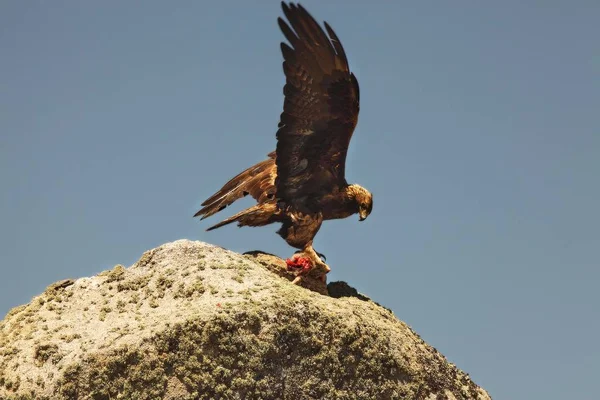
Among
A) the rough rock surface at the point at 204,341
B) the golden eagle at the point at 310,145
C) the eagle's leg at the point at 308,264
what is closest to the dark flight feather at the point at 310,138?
the golden eagle at the point at 310,145

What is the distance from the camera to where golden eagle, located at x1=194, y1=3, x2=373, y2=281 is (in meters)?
9.77

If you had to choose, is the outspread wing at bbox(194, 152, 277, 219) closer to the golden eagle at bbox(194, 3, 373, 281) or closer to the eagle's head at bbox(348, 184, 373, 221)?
the golden eagle at bbox(194, 3, 373, 281)

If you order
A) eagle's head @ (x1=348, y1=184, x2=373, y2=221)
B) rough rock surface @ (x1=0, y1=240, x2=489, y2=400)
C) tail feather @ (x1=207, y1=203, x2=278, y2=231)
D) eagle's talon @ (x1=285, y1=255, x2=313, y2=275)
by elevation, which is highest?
eagle's head @ (x1=348, y1=184, x2=373, y2=221)

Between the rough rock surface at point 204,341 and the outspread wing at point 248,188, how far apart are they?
148 centimetres

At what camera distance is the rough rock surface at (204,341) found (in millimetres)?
7562

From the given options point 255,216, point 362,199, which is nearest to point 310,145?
point 362,199

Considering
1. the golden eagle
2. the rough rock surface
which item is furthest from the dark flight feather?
the rough rock surface

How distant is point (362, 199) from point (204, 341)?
3.20 m

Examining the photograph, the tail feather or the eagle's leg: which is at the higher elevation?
the tail feather

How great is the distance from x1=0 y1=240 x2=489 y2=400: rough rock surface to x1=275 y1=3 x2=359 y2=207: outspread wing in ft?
4.52

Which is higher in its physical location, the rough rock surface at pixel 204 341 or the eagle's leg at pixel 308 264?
the eagle's leg at pixel 308 264

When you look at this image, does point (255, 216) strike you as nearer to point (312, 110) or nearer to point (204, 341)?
point (312, 110)

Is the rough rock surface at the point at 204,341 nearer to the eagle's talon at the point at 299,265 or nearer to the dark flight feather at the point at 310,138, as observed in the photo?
the eagle's talon at the point at 299,265

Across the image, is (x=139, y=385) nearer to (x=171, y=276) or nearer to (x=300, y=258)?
(x=171, y=276)
